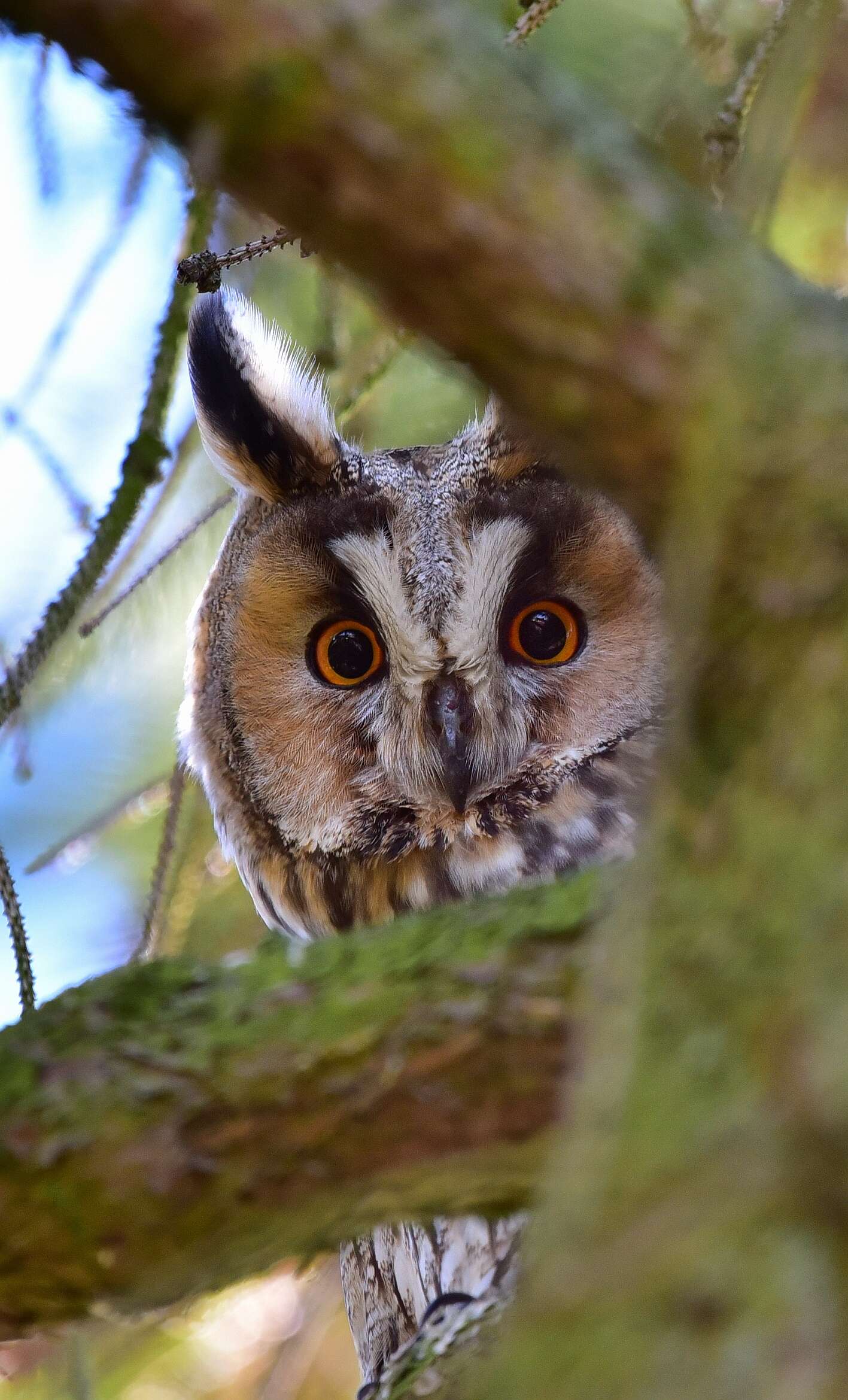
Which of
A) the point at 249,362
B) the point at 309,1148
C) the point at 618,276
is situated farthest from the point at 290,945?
the point at 249,362

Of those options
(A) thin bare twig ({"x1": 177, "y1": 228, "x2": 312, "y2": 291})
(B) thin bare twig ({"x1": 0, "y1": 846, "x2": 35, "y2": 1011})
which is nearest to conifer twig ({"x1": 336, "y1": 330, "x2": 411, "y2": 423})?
(A) thin bare twig ({"x1": 177, "y1": 228, "x2": 312, "y2": 291})

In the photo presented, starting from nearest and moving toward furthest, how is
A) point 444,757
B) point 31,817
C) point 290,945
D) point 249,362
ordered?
point 290,945 → point 444,757 → point 249,362 → point 31,817

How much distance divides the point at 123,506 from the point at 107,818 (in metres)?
0.74

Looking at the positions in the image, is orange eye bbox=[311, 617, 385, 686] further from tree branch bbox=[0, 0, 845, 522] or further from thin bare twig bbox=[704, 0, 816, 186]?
tree branch bbox=[0, 0, 845, 522]

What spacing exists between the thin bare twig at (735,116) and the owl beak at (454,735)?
0.83 meters

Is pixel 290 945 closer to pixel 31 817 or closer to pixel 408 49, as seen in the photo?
pixel 408 49

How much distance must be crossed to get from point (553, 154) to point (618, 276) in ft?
0.26

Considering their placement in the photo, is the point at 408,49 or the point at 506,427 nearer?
the point at 408,49

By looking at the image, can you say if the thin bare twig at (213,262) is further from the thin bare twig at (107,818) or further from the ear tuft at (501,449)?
the thin bare twig at (107,818)

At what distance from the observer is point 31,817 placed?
2.57 meters

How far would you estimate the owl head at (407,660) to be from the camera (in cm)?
204

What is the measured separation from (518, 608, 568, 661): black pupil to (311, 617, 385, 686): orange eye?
237 millimetres

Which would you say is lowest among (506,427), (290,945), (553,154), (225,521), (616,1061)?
(616,1061)

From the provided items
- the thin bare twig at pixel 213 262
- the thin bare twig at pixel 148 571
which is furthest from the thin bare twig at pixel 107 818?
the thin bare twig at pixel 213 262
